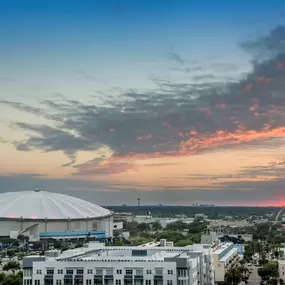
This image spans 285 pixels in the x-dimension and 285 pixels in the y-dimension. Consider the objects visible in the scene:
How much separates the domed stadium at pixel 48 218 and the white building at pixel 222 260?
3776 centimetres

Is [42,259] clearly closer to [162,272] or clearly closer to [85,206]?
[162,272]

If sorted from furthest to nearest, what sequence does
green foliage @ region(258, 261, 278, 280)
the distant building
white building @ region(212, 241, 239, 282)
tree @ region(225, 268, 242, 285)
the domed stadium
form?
the domed stadium < white building @ region(212, 241, 239, 282) < green foliage @ region(258, 261, 278, 280) < the distant building < tree @ region(225, 268, 242, 285)

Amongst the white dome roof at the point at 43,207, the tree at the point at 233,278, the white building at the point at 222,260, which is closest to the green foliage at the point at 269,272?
the white building at the point at 222,260

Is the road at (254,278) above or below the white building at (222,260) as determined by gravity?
below

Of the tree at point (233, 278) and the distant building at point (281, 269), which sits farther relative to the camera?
the distant building at point (281, 269)

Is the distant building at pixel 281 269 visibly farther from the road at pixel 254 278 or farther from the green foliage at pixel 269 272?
the road at pixel 254 278

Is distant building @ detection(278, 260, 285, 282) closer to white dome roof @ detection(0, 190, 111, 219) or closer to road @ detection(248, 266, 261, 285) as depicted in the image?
road @ detection(248, 266, 261, 285)

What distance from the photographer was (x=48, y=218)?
94.4 metres

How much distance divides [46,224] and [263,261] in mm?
40641

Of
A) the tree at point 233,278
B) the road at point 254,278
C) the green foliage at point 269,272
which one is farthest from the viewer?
the road at point 254,278

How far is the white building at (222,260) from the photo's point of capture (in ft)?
174

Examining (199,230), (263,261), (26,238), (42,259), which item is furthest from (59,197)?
(42,259)

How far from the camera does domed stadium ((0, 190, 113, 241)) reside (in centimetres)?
9406

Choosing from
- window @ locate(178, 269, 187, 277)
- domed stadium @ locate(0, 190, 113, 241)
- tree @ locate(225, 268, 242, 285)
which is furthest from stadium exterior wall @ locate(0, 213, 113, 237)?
window @ locate(178, 269, 187, 277)
